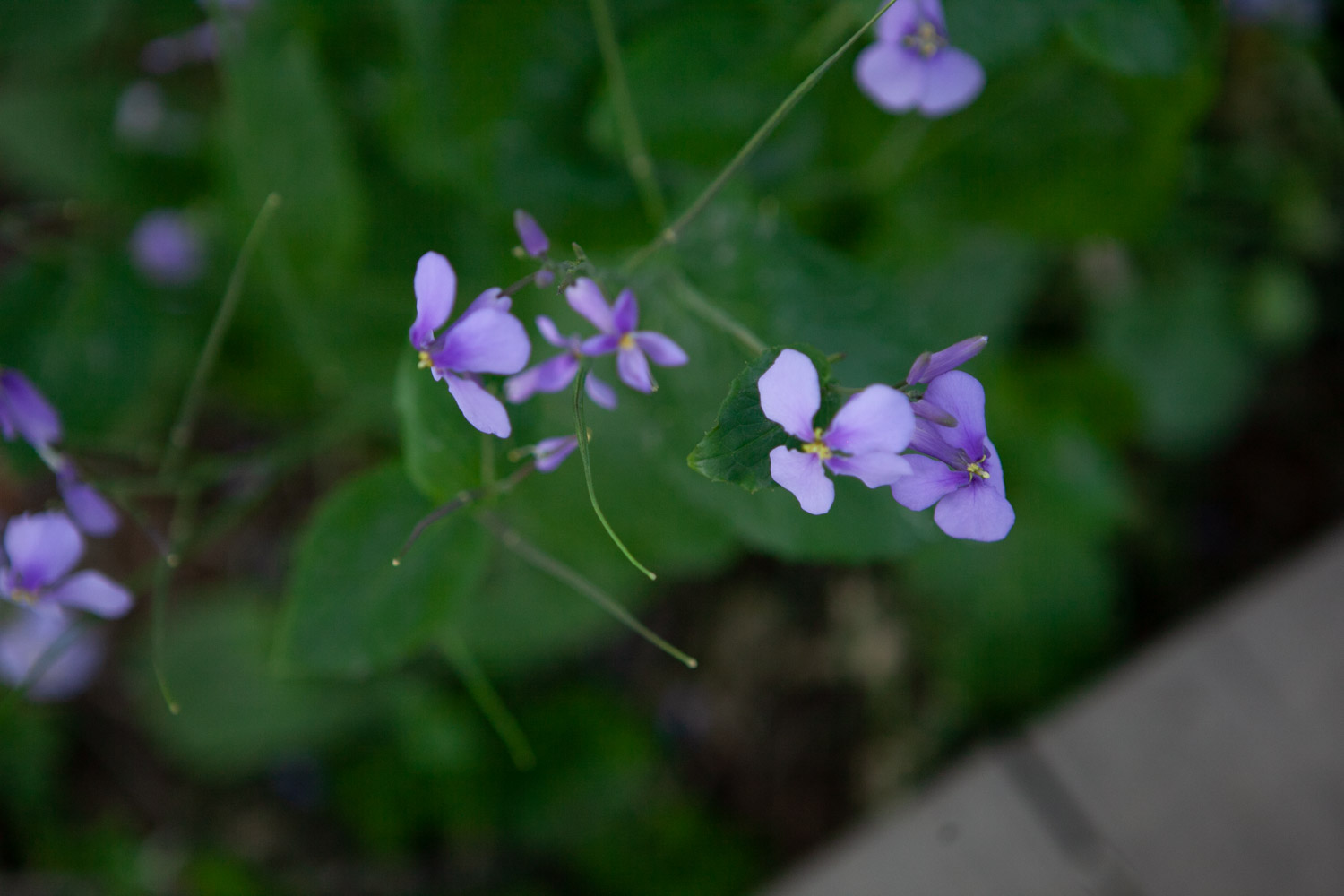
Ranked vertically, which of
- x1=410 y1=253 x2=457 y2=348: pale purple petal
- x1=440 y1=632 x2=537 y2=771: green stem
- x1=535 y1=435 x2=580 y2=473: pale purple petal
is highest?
x1=410 y1=253 x2=457 y2=348: pale purple petal

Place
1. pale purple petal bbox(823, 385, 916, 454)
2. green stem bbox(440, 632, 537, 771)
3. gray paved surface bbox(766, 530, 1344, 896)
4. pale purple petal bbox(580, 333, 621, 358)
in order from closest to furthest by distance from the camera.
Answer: pale purple petal bbox(823, 385, 916, 454) → pale purple petal bbox(580, 333, 621, 358) → gray paved surface bbox(766, 530, 1344, 896) → green stem bbox(440, 632, 537, 771)

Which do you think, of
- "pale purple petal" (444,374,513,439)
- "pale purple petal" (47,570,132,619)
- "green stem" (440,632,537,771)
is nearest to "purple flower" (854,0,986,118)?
"pale purple petal" (444,374,513,439)

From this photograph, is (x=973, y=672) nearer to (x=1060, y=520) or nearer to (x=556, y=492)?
(x=1060, y=520)

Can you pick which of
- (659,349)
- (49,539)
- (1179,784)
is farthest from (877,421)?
(1179,784)

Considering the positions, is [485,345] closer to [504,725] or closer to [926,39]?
[926,39]

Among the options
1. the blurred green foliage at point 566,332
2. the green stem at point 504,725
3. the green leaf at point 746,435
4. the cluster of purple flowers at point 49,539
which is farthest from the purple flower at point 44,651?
the green leaf at point 746,435

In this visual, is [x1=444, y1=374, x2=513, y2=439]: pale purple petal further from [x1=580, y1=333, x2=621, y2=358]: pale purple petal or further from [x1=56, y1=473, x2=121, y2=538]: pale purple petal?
[x1=56, y1=473, x2=121, y2=538]: pale purple petal

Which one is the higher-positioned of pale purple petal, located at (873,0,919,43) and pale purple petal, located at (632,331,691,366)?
pale purple petal, located at (873,0,919,43)
